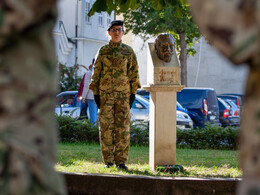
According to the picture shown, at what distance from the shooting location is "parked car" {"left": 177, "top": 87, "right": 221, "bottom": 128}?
58.7 feet

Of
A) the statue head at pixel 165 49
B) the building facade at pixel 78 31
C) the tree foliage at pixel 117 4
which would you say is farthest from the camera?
the building facade at pixel 78 31

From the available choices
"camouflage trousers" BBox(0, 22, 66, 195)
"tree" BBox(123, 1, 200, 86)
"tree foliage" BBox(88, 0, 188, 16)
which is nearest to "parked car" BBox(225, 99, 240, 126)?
"tree" BBox(123, 1, 200, 86)

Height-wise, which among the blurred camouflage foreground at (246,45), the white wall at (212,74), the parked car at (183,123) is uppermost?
the white wall at (212,74)

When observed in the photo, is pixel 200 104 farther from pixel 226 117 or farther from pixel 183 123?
pixel 183 123

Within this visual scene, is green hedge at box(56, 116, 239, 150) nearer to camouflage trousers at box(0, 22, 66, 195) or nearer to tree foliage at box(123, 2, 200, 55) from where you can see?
camouflage trousers at box(0, 22, 66, 195)

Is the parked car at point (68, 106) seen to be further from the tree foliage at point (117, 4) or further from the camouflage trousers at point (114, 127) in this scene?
the tree foliage at point (117, 4)

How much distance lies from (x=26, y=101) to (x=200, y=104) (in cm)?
1666

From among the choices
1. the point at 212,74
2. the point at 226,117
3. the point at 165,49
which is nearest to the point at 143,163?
the point at 165,49

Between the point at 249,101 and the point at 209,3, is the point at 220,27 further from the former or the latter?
the point at 249,101

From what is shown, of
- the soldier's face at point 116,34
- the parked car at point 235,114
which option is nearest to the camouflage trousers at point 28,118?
the soldier's face at point 116,34

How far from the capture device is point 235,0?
158 cm

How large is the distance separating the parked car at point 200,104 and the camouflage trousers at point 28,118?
16133mm

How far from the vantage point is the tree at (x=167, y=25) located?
2716 centimetres

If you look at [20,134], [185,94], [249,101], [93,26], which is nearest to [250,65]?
[249,101]
